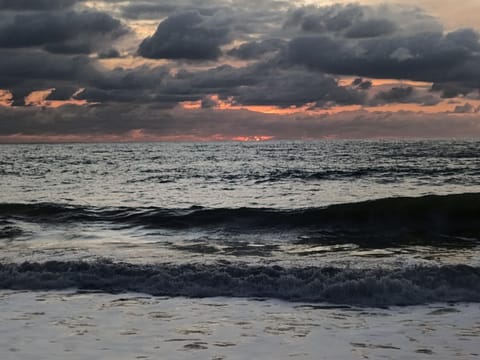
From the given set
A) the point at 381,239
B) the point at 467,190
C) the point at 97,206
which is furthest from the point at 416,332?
the point at 467,190

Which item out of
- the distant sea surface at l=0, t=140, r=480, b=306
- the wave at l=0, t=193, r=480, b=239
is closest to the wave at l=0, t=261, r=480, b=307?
the distant sea surface at l=0, t=140, r=480, b=306

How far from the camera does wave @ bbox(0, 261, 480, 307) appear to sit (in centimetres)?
943

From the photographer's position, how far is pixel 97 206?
79.0 ft

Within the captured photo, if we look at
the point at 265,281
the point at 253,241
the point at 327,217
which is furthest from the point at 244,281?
the point at 327,217

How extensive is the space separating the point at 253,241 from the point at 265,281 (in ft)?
19.7

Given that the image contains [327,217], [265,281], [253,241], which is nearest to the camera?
[265,281]

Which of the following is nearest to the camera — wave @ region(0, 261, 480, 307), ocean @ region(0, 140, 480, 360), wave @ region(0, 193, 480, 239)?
ocean @ region(0, 140, 480, 360)

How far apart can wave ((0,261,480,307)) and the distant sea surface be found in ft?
0.08

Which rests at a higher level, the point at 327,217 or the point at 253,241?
the point at 327,217

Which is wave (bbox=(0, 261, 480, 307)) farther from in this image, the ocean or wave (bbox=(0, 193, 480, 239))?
wave (bbox=(0, 193, 480, 239))

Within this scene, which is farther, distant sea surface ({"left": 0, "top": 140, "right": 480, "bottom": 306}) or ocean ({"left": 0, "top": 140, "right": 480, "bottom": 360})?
distant sea surface ({"left": 0, "top": 140, "right": 480, "bottom": 306})

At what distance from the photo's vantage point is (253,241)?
53.2 ft

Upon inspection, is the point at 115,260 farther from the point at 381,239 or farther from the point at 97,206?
the point at 97,206

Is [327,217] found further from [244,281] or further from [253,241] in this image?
[244,281]
